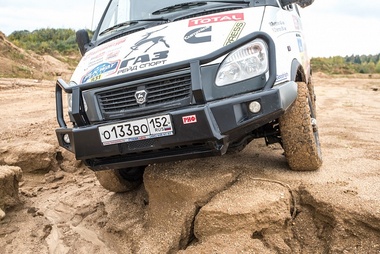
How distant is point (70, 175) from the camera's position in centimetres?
472

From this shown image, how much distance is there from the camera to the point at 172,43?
2.93 meters

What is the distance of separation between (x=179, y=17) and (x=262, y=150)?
1.46 m

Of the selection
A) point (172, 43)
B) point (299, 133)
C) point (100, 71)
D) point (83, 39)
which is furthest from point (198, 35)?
point (83, 39)

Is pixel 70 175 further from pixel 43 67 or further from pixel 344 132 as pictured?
pixel 43 67

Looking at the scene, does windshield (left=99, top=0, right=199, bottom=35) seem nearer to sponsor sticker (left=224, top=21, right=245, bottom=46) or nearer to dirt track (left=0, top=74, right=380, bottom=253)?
sponsor sticker (left=224, top=21, right=245, bottom=46)

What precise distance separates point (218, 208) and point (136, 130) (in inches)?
28.9

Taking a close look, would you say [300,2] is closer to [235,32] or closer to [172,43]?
[235,32]

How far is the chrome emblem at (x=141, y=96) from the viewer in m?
2.74

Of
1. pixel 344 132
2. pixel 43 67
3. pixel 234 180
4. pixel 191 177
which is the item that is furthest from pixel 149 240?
pixel 43 67

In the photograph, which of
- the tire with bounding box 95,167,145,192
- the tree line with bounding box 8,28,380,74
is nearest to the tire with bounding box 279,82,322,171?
the tire with bounding box 95,167,145,192

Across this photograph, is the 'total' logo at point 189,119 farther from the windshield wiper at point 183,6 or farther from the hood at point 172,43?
the windshield wiper at point 183,6

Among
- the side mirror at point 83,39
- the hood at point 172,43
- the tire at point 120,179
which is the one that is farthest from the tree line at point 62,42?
the hood at point 172,43

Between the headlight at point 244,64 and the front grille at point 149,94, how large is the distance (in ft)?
0.76

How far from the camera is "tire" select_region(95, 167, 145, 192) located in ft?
12.3
